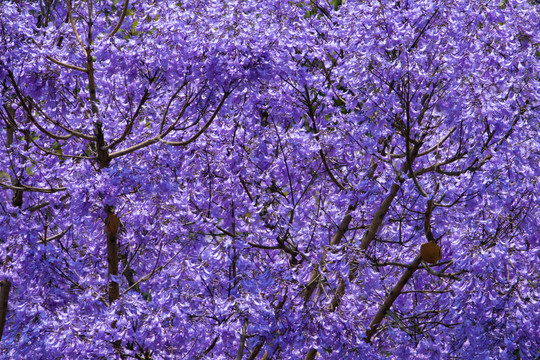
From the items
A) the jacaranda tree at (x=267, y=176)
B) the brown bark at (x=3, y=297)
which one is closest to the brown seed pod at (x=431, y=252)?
the jacaranda tree at (x=267, y=176)

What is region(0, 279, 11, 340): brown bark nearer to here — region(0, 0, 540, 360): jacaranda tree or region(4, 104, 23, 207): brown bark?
region(4, 104, 23, 207): brown bark

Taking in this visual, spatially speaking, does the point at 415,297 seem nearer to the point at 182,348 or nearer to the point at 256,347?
the point at 256,347

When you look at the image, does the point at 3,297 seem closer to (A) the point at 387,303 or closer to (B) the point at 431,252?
(A) the point at 387,303

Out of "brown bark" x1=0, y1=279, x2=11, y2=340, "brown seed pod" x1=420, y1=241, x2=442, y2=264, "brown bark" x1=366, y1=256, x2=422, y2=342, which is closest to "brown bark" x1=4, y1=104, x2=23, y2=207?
"brown bark" x1=0, y1=279, x2=11, y2=340

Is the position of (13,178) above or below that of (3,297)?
above

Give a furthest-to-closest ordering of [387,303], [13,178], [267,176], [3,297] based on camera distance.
Answer: [3,297]
[13,178]
[387,303]
[267,176]

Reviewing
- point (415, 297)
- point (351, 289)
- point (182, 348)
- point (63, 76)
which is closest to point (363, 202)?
point (351, 289)

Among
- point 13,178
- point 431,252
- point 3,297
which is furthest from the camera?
point 3,297

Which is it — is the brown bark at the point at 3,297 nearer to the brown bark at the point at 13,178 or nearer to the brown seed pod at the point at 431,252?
the brown bark at the point at 13,178

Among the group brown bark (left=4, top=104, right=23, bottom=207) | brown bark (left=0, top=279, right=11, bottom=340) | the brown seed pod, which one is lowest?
brown bark (left=0, top=279, right=11, bottom=340)

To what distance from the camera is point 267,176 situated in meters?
6.95

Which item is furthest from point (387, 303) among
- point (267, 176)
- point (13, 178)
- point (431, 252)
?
point (13, 178)

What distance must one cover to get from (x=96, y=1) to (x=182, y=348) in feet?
13.1

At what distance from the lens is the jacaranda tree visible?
6227mm
